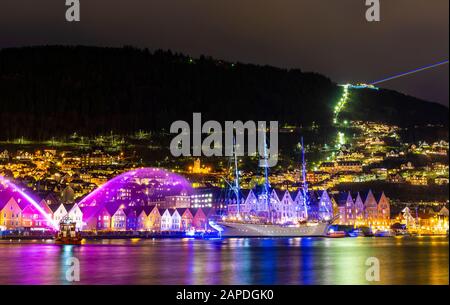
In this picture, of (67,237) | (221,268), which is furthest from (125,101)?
(221,268)

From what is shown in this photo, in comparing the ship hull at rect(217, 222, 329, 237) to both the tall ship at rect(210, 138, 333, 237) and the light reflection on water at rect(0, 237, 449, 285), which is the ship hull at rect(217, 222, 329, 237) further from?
the light reflection on water at rect(0, 237, 449, 285)

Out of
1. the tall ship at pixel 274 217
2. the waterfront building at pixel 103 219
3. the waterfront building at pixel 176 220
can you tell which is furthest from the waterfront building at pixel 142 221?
the tall ship at pixel 274 217

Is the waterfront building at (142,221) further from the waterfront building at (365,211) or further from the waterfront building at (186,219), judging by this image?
the waterfront building at (365,211)

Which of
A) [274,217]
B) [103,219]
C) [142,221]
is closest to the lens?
[103,219]

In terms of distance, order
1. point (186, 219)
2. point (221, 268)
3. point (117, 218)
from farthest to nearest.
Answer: point (186, 219), point (117, 218), point (221, 268)

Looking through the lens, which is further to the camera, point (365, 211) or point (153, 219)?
point (365, 211)

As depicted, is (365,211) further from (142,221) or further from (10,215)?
(10,215)

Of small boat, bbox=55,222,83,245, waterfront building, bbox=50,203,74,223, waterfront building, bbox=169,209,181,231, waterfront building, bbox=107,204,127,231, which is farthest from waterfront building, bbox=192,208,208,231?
small boat, bbox=55,222,83,245

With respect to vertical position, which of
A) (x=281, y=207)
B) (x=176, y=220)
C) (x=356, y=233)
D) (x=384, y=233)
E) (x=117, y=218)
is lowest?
(x=384, y=233)
